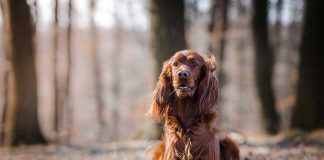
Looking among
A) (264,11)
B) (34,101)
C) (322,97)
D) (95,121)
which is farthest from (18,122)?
(95,121)

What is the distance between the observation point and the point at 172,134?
6848 mm

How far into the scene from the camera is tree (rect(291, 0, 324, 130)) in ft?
54.3

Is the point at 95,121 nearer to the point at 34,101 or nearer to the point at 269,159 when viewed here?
the point at 34,101

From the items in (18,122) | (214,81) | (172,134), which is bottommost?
(18,122)

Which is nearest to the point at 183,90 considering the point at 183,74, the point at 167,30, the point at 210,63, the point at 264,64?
the point at 183,74

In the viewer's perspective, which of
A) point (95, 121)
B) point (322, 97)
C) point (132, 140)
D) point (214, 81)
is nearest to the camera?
point (214, 81)

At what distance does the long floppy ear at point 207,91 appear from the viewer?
259 inches

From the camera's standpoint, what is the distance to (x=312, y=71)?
16562 millimetres

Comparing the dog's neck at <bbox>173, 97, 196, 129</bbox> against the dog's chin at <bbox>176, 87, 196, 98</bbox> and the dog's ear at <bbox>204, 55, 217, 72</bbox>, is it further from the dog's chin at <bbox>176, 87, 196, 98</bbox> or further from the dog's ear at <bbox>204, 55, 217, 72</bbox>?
the dog's ear at <bbox>204, 55, 217, 72</bbox>

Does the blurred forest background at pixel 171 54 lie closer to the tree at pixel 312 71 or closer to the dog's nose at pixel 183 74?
the tree at pixel 312 71

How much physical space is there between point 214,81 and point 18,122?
9510mm

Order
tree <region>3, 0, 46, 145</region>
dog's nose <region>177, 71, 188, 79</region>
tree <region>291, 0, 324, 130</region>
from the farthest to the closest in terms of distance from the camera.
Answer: tree <region>291, 0, 324, 130</region>, tree <region>3, 0, 46, 145</region>, dog's nose <region>177, 71, 188, 79</region>

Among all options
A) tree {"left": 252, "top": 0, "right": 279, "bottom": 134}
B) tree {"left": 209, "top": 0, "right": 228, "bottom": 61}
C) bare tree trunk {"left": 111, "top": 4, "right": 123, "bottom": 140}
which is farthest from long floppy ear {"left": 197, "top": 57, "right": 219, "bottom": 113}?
bare tree trunk {"left": 111, "top": 4, "right": 123, "bottom": 140}

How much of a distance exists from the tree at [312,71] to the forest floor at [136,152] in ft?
11.2
